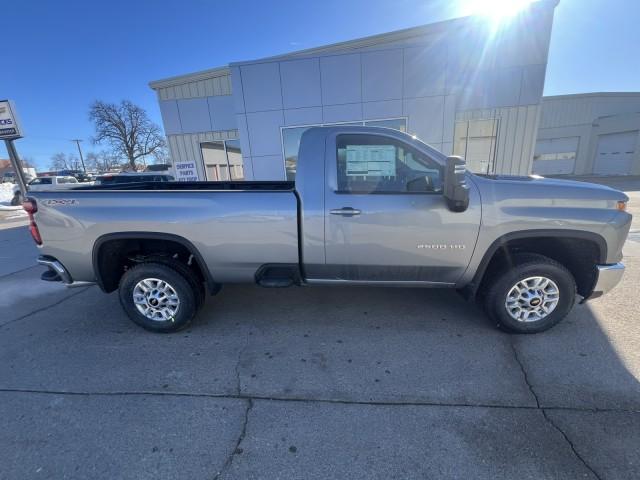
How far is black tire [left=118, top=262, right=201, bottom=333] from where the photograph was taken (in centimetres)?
298

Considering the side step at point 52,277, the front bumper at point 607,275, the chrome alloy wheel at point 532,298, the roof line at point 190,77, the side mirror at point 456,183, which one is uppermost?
the roof line at point 190,77

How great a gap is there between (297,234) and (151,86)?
12.1 meters

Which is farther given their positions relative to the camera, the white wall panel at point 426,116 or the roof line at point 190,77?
the roof line at point 190,77

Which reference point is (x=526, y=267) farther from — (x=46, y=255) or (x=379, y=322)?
(x=46, y=255)

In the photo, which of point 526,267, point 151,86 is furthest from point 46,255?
point 151,86

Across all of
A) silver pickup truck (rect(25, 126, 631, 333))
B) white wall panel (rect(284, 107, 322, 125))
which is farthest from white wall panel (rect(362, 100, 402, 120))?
silver pickup truck (rect(25, 126, 631, 333))

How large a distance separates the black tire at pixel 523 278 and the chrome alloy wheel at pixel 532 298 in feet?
0.11

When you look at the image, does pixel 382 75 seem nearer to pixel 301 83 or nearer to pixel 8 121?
pixel 301 83

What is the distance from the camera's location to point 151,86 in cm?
1126

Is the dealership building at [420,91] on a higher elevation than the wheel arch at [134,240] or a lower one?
higher

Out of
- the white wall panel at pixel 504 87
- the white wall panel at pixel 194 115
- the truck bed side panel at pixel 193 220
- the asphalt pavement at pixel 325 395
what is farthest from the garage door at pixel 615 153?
the truck bed side panel at pixel 193 220

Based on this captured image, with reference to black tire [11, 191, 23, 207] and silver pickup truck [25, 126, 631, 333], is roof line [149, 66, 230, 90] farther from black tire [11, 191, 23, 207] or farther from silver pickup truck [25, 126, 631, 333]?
black tire [11, 191, 23, 207]

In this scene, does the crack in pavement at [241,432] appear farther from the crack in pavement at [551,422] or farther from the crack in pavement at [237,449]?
the crack in pavement at [551,422]

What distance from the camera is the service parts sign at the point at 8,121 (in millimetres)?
9070
